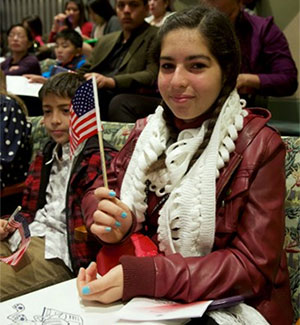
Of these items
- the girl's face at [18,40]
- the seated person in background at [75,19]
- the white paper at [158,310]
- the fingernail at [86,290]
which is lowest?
the white paper at [158,310]

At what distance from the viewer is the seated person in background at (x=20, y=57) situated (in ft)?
13.0

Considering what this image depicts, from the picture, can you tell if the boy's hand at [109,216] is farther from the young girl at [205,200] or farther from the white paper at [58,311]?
the white paper at [58,311]

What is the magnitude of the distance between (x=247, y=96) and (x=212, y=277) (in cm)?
133

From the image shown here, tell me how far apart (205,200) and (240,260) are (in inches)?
6.2

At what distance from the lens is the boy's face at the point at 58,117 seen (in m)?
1.78

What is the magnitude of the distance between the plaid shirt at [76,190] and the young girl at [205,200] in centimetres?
26

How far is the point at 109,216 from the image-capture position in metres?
1.11

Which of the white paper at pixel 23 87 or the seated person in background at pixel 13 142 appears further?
the white paper at pixel 23 87

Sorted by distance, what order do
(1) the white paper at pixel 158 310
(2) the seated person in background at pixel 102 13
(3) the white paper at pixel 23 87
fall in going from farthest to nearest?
1. (2) the seated person in background at pixel 102 13
2. (3) the white paper at pixel 23 87
3. (1) the white paper at pixel 158 310

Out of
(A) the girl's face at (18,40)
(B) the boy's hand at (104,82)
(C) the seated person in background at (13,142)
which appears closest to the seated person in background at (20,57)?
(A) the girl's face at (18,40)

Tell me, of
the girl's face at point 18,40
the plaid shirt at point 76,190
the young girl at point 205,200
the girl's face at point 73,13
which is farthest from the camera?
the girl's face at point 73,13

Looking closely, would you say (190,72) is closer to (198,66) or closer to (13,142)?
(198,66)

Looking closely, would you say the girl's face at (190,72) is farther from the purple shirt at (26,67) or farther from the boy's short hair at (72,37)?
the purple shirt at (26,67)

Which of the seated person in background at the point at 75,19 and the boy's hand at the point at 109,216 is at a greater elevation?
the seated person in background at the point at 75,19
